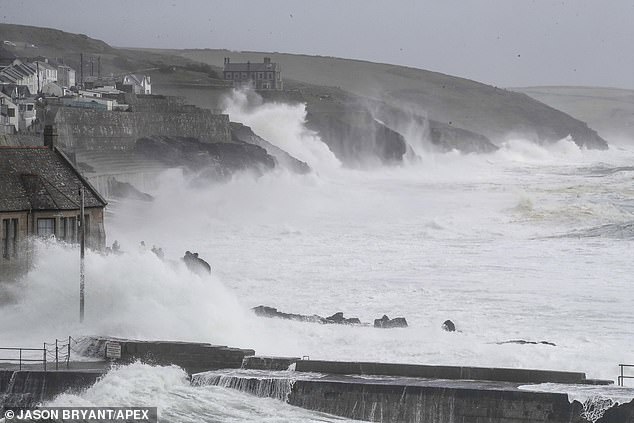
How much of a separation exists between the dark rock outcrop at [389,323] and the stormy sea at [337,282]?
1.15 ft

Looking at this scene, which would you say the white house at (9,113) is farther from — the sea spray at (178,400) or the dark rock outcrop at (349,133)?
the dark rock outcrop at (349,133)

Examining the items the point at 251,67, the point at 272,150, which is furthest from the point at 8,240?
the point at 251,67

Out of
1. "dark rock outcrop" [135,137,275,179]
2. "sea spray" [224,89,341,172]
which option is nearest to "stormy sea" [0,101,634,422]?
"dark rock outcrop" [135,137,275,179]

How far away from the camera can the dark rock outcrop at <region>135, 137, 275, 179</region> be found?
5588 cm

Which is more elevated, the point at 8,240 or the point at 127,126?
the point at 127,126

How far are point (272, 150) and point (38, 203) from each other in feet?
185

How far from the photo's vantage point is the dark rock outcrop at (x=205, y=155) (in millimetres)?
55875

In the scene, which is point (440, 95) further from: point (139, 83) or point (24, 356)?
point (24, 356)

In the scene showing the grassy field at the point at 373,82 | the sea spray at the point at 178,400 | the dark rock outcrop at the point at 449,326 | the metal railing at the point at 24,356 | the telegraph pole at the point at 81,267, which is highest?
the grassy field at the point at 373,82

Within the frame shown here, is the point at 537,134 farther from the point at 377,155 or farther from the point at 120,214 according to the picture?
the point at 120,214

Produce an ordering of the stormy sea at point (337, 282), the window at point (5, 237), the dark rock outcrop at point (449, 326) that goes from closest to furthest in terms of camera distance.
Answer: the stormy sea at point (337, 282)
the window at point (5, 237)
the dark rock outcrop at point (449, 326)

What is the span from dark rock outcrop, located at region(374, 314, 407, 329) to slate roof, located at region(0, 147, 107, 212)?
5.52 metres

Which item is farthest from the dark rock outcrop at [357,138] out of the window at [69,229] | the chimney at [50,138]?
the window at [69,229]

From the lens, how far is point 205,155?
194ft
